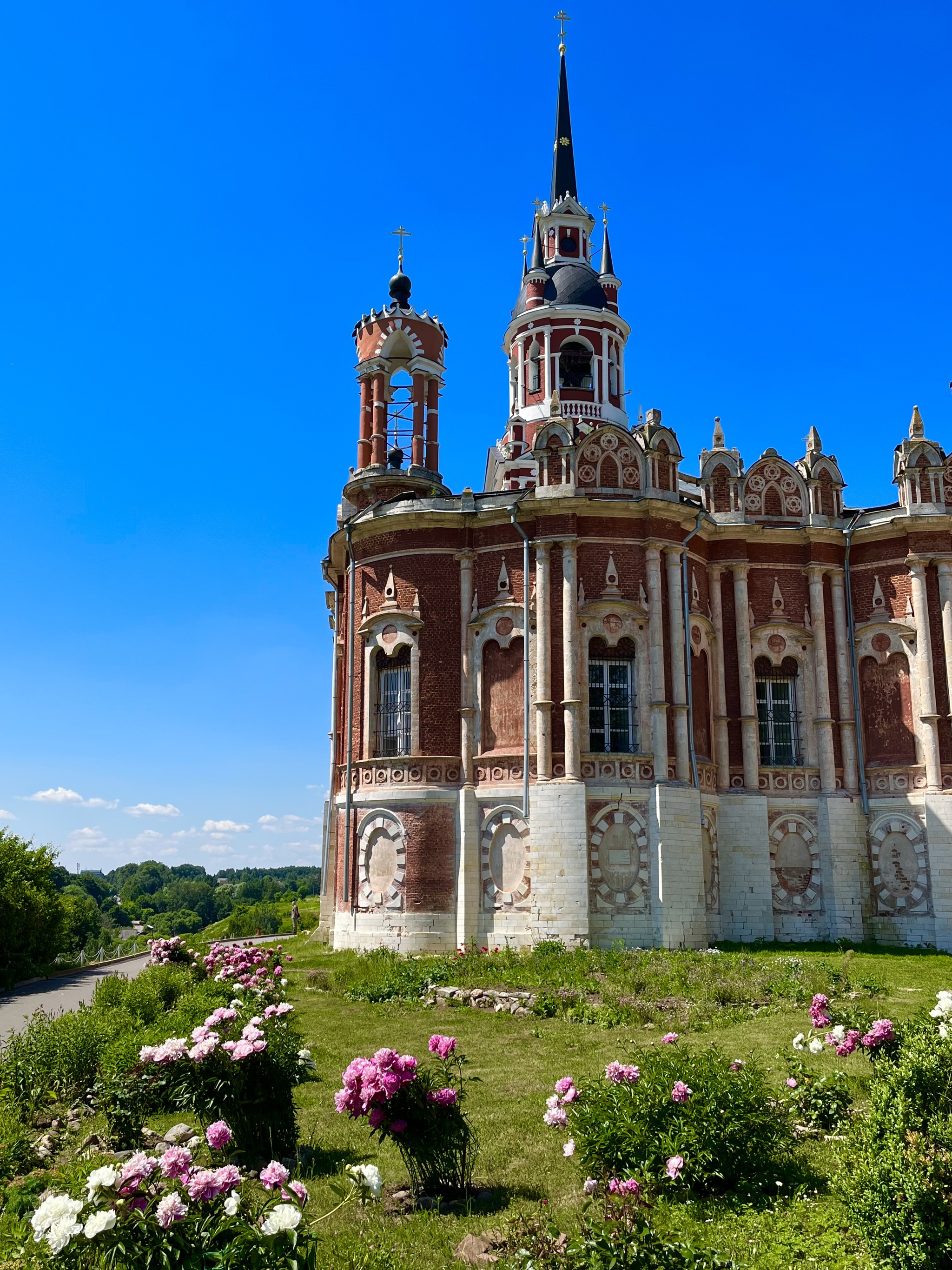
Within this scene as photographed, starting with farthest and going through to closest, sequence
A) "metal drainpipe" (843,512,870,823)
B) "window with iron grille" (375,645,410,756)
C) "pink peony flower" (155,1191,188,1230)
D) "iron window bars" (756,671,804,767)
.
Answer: "iron window bars" (756,671,804,767) < "metal drainpipe" (843,512,870,823) < "window with iron grille" (375,645,410,756) < "pink peony flower" (155,1191,188,1230)

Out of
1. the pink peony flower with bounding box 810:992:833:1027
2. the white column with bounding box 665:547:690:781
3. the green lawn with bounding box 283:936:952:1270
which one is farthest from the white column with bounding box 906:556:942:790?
the pink peony flower with bounding box 810:992:833:1027

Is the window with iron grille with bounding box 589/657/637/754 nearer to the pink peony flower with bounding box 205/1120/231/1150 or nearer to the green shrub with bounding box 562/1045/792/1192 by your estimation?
the green shrub with bounding box 562/1045/792/1192

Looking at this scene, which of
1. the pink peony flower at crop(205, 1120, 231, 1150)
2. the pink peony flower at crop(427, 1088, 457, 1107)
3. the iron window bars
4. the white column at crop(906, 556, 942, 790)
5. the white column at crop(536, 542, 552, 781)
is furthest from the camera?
the iron window bars

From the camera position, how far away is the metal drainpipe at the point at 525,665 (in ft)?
80.7

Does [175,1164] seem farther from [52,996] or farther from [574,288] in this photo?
[574,288]

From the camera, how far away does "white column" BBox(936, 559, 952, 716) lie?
26.2 meters

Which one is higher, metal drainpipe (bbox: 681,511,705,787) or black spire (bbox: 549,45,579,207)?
black spire (bbox: 549,45,579,207)

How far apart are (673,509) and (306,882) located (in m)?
152

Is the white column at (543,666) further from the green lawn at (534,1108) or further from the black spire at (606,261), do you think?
the black spire at (606,261)

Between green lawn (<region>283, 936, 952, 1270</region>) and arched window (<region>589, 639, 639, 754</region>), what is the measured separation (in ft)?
18.7

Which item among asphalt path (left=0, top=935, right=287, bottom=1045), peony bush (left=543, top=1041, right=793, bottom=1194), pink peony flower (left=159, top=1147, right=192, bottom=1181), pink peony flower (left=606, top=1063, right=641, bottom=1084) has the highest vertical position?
pink peony flower (left=159, top=1147, right=192, bottom=1181)

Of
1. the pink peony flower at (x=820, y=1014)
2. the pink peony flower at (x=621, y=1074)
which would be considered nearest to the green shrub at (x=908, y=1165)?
the pink peony flower at (x=621, y=1074)

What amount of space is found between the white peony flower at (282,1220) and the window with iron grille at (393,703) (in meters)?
21.3

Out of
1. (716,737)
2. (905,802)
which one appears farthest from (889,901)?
(716,737)
